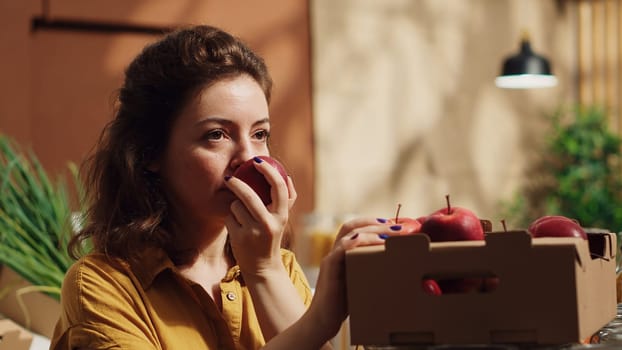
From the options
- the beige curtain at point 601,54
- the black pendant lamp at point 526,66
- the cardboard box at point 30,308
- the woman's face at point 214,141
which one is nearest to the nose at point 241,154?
the woman's face at point 214,141

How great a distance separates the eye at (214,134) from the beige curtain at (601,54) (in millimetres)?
5487

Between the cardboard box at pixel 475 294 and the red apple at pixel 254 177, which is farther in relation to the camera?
the red apple at pixel 254 177

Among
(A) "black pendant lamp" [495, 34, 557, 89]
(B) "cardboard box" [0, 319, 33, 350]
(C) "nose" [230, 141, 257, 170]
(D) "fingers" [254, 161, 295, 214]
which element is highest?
(A) "black pendant lamp" [495, 34, 557, 89]

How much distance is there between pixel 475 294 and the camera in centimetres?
97

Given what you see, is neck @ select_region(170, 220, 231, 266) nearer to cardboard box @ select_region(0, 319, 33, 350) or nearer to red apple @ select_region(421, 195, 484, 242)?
red apple @ select_region(421, 195, 484, 242)

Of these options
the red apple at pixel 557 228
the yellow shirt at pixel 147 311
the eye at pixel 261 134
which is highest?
the eye at pixel 261 134

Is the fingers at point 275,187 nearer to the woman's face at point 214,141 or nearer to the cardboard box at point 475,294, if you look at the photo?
the woman's face at point 214,141

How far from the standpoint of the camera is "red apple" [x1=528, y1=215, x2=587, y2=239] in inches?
43.2

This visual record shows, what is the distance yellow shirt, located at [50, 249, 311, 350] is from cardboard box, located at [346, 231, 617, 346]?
0.41 m

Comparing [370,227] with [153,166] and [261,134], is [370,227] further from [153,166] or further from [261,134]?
[153,166]

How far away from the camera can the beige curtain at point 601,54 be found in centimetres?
636

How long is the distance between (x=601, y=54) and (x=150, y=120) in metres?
5.60

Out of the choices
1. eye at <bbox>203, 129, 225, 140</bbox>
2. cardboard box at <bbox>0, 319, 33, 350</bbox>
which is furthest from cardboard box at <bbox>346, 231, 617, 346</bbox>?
cardboard box at <bbox>0, 319, 33, 350</bbox>

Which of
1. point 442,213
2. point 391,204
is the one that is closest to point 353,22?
point 391,204
